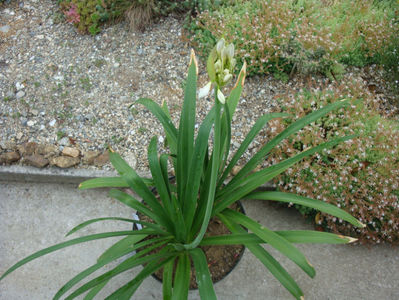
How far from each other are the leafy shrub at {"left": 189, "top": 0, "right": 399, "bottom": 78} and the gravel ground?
20cm

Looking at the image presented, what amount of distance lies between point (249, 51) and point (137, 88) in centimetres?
98

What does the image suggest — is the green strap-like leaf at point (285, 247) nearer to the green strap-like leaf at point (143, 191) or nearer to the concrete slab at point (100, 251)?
the green strap-like leaf at point (143, 191)

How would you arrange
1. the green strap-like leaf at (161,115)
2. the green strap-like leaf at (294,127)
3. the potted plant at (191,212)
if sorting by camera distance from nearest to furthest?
the potted plant at (191,212) → the green strap-like leaf at (294,127) → the green strap-like leaf at (161,115)

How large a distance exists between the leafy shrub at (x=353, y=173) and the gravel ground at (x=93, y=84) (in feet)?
1.46

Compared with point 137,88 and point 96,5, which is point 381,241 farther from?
point 96,5

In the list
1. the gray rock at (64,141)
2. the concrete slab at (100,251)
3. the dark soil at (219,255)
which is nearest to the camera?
the dark soil at (219,255)

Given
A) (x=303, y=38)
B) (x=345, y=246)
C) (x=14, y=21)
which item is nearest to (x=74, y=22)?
(x=14, y=21)

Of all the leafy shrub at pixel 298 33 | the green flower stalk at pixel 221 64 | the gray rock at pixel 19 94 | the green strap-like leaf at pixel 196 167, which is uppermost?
the green flower stalk at pixel 221 64

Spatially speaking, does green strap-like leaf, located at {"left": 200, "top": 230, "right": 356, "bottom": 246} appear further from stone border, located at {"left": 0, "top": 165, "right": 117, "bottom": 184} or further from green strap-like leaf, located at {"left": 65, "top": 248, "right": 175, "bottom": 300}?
stone border, located at {"left": 0, "top": 165, "right": 117, "bottom": 184}

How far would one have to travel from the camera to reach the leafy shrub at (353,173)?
2.19 m

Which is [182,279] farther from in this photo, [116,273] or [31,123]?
[31,123]

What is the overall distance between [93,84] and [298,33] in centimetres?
176

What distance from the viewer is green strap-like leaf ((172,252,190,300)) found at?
1471 millimetres

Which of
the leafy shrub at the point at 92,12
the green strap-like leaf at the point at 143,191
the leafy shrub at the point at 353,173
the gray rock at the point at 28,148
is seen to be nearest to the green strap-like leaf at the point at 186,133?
the green strap-like leaf at the point at 143,191
